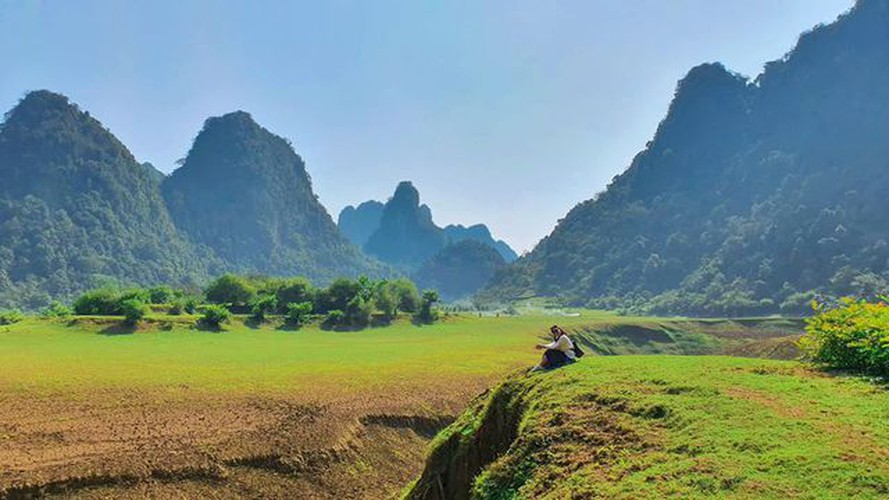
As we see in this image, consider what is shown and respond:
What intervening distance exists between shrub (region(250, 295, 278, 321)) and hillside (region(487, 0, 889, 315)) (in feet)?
297

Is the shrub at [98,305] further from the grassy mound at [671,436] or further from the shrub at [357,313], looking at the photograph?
the grassy mound at [671,436]

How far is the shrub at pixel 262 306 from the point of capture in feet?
237

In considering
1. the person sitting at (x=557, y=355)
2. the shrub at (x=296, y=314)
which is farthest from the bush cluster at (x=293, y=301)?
the person sitting at (x=557, y=355)

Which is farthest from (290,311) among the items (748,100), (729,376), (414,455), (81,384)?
(748,100)

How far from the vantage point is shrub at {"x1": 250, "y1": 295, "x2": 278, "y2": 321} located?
72.3 m

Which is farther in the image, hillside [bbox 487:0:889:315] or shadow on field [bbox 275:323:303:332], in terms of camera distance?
hillside [bbox 487:0:889:315]

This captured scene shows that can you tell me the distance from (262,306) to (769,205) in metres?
135

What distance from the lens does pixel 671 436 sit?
8.70 m

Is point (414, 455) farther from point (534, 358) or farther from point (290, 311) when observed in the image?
point (290, 311)

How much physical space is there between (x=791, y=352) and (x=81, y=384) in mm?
42238

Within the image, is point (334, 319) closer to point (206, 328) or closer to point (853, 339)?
point (206, 328)

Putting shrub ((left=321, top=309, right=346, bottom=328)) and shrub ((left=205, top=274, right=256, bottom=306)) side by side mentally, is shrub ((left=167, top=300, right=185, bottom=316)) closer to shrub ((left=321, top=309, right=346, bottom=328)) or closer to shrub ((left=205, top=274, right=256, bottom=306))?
shrub ((left=205, top=274, right=256, bottom=306))

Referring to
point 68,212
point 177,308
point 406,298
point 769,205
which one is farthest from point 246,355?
point 68,212

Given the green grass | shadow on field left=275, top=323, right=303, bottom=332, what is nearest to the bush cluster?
shadow on field left=275, top=323, right=303, bottom=332
